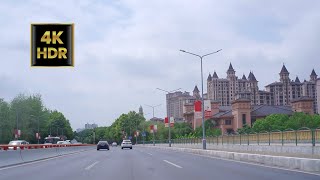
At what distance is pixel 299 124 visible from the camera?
99438 millimetres

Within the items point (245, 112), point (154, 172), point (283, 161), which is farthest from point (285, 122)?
point (154, 172)

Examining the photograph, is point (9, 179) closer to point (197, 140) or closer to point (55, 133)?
point (197, 140)

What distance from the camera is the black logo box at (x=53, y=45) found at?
67.1 ft

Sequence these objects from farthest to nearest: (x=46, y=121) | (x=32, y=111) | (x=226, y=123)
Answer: (x=226, y=123)
(x=46, y=121)
(x=32, y=111)

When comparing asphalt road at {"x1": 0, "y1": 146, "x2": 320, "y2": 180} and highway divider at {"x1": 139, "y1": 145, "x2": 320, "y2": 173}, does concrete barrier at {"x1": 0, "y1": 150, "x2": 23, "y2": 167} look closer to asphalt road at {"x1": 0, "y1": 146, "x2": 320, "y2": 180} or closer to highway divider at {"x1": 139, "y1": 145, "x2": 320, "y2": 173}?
asphalt road at {"x1": 0, "y1": 146, "x2": 320, "y2": 180}

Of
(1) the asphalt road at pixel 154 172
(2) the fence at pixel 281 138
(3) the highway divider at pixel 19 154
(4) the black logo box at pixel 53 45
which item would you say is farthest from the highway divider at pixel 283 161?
(3) the highway divider at pixel 19 154

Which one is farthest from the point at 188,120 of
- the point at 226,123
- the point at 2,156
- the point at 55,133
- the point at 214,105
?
the point at 2,156

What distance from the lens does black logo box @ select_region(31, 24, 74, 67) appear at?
20.4m

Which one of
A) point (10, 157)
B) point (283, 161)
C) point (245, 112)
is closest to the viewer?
point (283, 161)

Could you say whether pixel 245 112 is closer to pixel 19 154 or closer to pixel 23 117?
pixel 23 117

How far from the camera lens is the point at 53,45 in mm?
20516

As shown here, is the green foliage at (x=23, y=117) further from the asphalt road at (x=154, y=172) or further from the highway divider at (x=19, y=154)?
the asphalt road at (x=154, y=172)

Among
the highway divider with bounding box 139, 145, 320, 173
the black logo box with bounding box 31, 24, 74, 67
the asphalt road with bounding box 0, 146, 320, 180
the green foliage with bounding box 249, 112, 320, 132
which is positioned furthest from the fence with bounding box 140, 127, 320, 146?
the green foliage with bounding box 249, 112, 320, 132

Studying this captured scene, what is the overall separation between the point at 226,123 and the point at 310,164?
120049 mm
